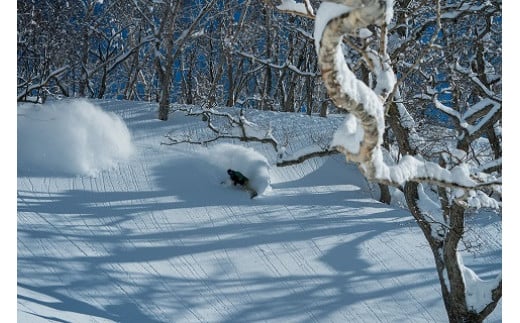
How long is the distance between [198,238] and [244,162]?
234cm

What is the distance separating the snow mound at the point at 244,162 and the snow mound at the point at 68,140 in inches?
65.4

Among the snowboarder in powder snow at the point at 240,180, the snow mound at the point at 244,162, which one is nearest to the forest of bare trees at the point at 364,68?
the snow mound at the point at 244,162

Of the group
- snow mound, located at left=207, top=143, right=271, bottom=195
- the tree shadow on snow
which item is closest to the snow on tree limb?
the tree shadow on snow

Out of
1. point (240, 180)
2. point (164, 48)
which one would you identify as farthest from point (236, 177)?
point (164, 48)

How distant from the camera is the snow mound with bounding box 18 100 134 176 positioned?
32.1ft

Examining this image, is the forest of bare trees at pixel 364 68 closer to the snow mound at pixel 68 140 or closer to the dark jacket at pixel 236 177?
the snow mound at pixel 68 140

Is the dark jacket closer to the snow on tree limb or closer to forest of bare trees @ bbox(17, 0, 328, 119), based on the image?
forest of bare trees @ bbox(17, 0, 328, 119)

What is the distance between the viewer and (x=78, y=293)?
707 centimetres

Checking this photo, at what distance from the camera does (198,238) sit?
8680 mm

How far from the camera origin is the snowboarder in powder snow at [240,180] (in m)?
10.1

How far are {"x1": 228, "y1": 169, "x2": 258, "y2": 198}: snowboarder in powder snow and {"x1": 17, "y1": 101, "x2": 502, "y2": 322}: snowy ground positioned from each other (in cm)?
16

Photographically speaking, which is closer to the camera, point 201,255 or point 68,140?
point 201,255

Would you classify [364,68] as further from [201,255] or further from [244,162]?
[201,255]
